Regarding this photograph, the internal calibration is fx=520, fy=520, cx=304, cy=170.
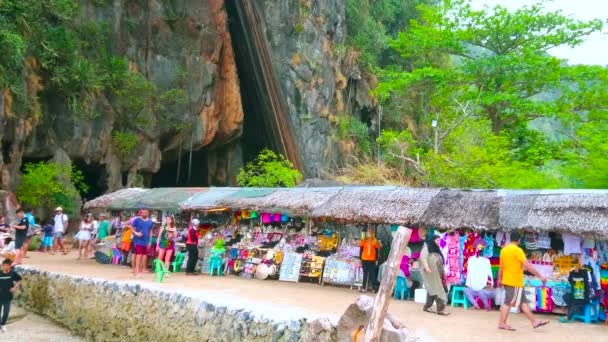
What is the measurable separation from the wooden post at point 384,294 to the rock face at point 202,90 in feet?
54.2

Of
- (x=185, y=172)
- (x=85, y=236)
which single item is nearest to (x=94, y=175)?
(x=185, y=172)

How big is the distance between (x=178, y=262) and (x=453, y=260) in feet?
23.4

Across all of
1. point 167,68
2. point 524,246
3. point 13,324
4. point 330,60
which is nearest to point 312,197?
point 524,246

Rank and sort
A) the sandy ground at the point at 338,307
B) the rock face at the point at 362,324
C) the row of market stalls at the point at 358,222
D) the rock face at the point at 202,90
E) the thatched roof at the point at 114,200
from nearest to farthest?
the rock face at the point at 362,324
the sandy ground at the point at 338,307
the row of market stalls at the point at 358,222
the thatched roof at the point at 114,200
the rock face at the point at 202,90

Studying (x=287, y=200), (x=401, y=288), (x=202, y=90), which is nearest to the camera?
(x=401, y=288)

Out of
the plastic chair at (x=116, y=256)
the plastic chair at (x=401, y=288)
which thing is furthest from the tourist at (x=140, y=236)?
the plastic chair at (x=401, y=288)

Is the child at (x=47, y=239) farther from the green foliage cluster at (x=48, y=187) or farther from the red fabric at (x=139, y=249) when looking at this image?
the red fabric at (x=139, y=249)

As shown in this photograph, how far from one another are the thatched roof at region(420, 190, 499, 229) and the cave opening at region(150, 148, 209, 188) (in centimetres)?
2039

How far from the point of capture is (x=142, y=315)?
348 inches

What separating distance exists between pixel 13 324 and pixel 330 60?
23.1m

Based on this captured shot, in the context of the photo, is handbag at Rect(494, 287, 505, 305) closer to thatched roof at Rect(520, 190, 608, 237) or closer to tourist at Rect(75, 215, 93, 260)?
thatched roof at Rect(520, 190, 608, 237)

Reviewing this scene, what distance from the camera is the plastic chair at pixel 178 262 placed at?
44.5 feet

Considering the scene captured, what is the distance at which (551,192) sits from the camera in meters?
10.1

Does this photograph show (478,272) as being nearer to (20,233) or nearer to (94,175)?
(20,233)
